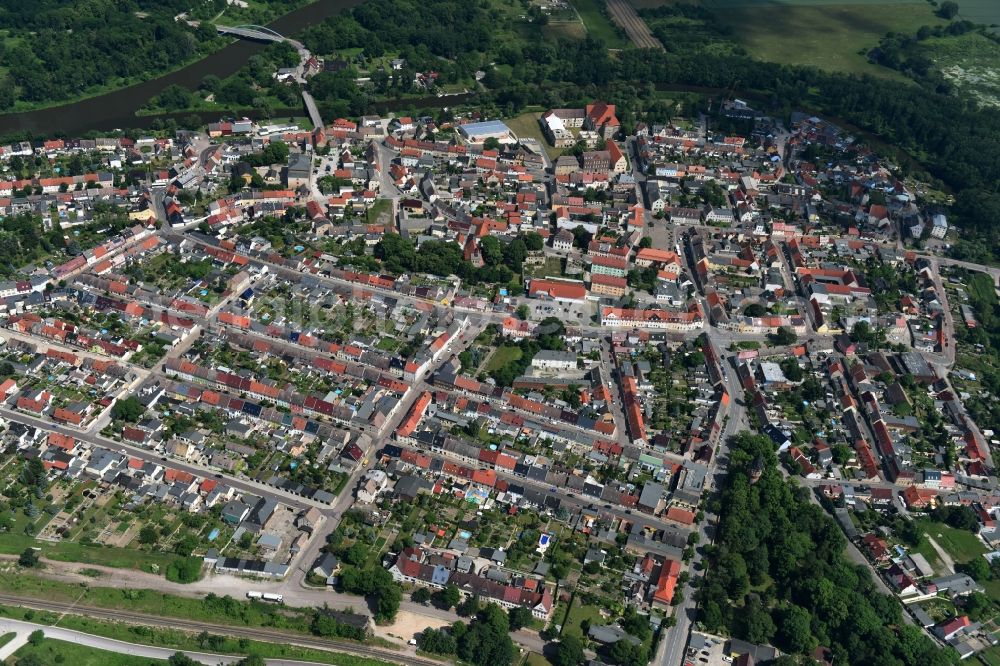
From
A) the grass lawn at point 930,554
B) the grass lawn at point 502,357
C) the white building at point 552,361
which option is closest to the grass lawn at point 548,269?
the grass lawn at point 502,357

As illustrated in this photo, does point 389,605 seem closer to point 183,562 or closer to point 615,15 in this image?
point 183,562

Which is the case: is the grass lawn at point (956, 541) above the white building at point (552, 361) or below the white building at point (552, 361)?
below

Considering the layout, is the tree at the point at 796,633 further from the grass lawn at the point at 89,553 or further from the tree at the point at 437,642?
the grass lawn at the point at 89,553

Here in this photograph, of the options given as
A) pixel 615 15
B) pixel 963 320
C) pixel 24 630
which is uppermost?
pixel 615 15

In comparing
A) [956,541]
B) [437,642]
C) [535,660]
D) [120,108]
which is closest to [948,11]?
[956,541]

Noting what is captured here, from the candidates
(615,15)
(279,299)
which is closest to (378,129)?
(279,299)

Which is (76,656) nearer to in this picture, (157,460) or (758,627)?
(157,460)

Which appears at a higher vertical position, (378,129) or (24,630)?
(378,129)
